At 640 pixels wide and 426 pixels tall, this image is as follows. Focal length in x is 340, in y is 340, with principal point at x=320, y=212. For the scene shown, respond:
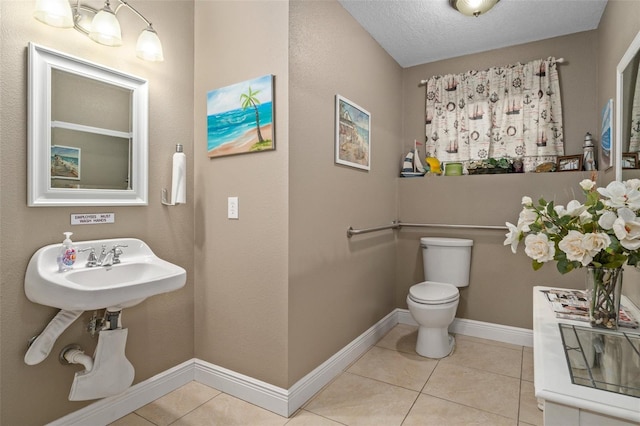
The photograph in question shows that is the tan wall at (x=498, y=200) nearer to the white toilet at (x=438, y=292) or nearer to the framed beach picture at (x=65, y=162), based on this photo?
the white toilet at (x=438, y=292)

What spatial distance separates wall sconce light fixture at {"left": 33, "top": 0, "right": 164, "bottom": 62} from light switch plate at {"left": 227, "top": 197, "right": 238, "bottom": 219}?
2.70 feet

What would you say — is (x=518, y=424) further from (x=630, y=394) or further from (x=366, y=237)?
(x=366, y=237)

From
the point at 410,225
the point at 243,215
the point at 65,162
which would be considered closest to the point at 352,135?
the point at 243,215

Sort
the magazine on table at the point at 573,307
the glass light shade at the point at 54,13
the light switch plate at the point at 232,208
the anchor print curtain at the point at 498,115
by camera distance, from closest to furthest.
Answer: the magazine on table at the point at 573,307
the glass light shade at the point at 54,13
the light switch plate at the point at 232,208
the anchor print curtain at the point at 498,115

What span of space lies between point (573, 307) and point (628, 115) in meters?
0.91

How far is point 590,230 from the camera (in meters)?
1.08

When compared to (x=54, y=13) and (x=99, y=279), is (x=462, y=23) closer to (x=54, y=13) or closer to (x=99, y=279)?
(x=54, y=13)

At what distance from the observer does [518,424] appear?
1.71 metres

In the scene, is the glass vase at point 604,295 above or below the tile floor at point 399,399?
above

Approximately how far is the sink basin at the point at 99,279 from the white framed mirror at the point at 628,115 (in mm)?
2073

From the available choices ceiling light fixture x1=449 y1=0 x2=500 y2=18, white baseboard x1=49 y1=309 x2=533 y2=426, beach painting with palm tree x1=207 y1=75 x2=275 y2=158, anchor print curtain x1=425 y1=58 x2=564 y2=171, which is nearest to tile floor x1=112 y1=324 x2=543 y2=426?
white baseboard x1=49 y1=309 x2=533 y2=426

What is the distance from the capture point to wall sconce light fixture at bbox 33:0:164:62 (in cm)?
139

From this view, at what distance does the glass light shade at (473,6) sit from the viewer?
219 cm

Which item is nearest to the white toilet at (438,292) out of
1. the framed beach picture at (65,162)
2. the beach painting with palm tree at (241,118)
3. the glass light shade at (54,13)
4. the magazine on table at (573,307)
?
the magazine on table at (573,307)
